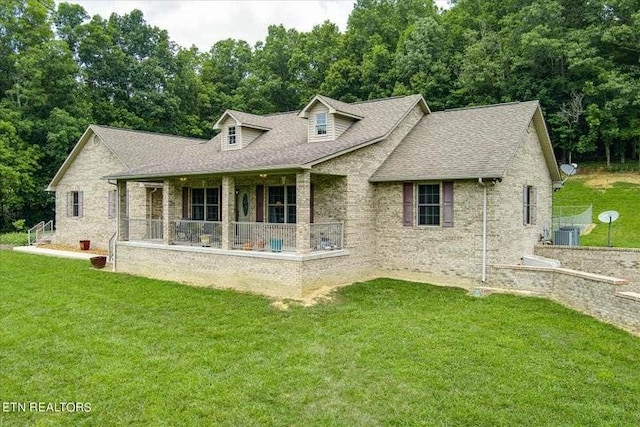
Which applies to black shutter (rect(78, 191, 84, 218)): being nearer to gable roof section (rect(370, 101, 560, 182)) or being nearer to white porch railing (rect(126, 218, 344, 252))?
white porch railing (rect(126, 218, 344, 252))

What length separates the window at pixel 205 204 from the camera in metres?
18.0

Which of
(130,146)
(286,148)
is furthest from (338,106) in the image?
(130,146)

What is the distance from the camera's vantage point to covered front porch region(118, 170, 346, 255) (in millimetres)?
13086

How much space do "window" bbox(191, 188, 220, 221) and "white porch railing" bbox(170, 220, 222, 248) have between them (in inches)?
67.9

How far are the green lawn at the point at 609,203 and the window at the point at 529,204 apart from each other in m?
6.55

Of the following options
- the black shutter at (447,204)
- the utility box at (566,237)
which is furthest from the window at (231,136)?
the utility box at (566,237)

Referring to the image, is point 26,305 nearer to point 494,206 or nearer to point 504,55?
point 494,206

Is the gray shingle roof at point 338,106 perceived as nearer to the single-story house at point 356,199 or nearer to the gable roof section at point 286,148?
the single-story house at point 356,199

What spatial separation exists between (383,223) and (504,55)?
29.9 meters

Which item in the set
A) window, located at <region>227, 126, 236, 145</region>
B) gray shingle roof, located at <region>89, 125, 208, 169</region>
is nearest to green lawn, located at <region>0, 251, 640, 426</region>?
window, located at <region>227, 126, 236, 145</region>

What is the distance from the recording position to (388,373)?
284 inches

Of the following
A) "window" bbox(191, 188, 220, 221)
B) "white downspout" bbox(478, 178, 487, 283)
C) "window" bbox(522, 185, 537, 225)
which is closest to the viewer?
"white downspout" bbox(478, 178, 487, 283)

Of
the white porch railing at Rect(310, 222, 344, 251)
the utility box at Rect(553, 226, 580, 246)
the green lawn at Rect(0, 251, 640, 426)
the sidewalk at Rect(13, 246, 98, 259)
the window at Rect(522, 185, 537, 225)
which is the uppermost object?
the window at Rect(522, 185, 537, 225)

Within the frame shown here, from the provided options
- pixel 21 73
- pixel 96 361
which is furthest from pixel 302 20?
pixel 96 361
